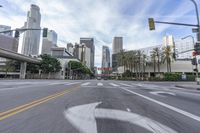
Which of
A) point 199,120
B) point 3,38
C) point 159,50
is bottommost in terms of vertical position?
point 199,120

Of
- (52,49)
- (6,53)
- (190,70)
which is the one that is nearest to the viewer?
(6,53)

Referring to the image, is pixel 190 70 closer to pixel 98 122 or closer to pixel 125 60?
pixel 125 60

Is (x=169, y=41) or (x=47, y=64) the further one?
(x=47, y=64)

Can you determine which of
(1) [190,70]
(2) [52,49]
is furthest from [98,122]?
(2) [52,49]

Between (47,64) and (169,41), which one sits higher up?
(169,41)

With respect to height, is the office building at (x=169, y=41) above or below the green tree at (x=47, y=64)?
above

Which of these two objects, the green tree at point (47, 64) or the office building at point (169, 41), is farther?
the green tree at point (47, 64)

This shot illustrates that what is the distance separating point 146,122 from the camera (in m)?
3.81

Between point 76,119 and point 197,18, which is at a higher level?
point 197,18

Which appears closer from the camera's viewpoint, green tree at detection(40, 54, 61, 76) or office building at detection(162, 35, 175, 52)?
office building at detection(162, 35, 175, 52)

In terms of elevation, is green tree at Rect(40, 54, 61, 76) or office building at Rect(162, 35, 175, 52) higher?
office building at Rect(162, 35, 175, 52)

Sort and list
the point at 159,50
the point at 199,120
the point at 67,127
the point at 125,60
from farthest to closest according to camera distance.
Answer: the point at 125,60, the point at 159,50, the point at 199,120, the point at 67,127

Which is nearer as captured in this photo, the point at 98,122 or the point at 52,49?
the point at 98,122

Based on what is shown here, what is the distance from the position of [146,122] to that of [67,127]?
1935mm
